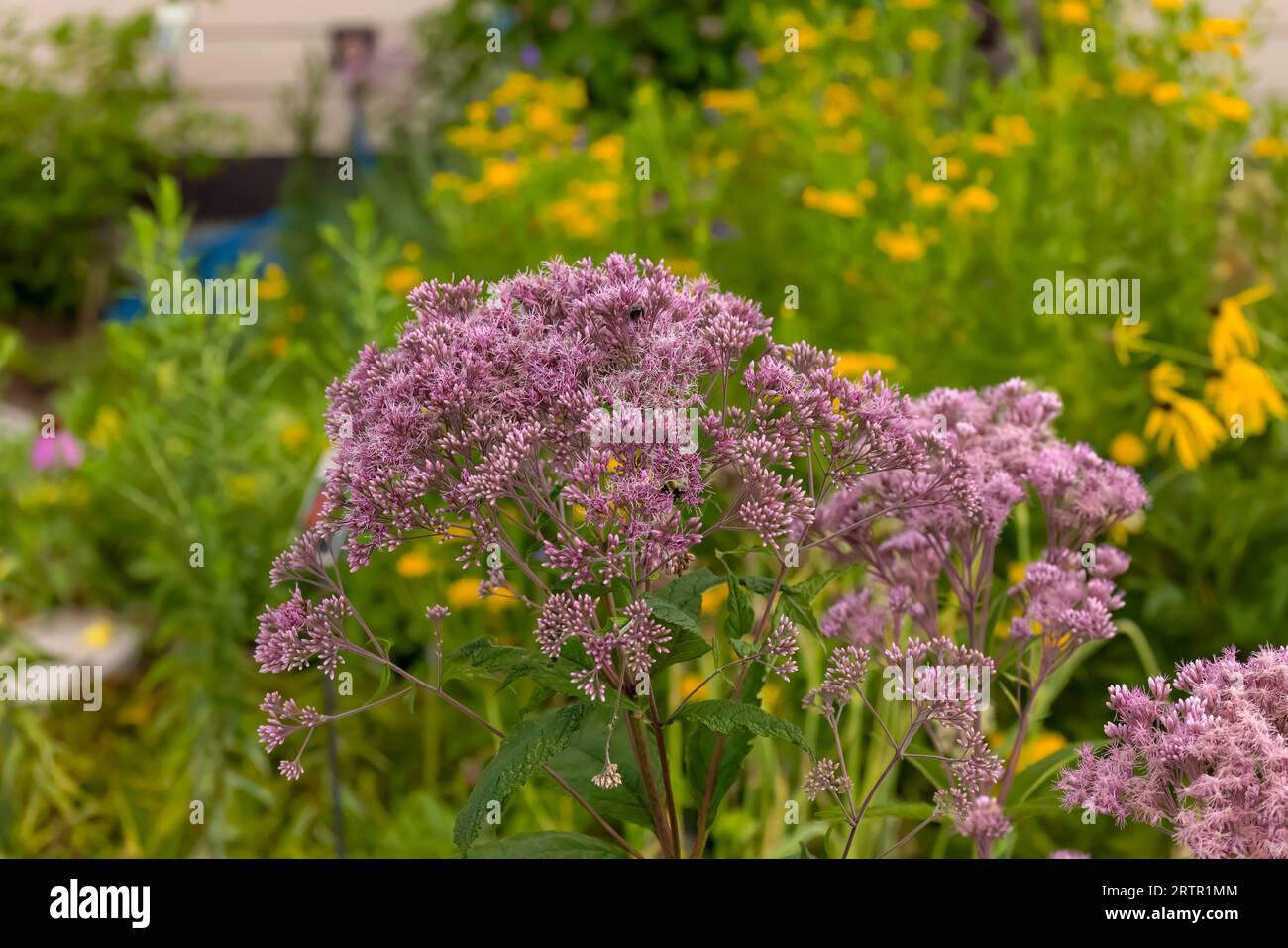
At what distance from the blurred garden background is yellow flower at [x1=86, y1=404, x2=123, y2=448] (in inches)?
1.1

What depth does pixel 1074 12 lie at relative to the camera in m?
3.55

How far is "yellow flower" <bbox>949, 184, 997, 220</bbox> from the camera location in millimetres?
2924

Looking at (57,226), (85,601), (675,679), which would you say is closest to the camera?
(675,679)

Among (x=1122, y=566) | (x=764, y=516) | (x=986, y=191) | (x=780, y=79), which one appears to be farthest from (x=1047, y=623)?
(x=780, y=79)

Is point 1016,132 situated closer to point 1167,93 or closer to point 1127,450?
point 1167,93

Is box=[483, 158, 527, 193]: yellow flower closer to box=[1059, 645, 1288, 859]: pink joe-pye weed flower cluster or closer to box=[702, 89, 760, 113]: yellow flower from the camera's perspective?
box=[702, 89, 760, 113]: yellow flower

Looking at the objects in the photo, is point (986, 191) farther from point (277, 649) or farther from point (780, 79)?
point (277, 649)

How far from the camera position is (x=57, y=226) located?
7141 mm

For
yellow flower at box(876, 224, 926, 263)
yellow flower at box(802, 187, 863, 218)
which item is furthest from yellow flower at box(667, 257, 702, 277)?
yellow flower at box(876, 224, 926, 263)

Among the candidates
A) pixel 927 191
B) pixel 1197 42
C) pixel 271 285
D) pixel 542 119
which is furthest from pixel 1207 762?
pixel 271 285

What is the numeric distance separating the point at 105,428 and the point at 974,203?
2264mm

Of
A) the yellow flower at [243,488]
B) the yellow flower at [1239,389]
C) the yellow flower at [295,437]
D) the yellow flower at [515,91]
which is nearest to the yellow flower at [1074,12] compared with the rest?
the yellow flower at [515,91]

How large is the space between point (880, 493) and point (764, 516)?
23cm

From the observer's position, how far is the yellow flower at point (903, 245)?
2.86 metres
